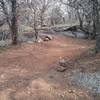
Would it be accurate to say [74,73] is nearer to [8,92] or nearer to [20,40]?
[8,92]

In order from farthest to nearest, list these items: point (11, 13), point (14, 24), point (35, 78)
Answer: point (14, 24), point (11, 13), point (35, 78)

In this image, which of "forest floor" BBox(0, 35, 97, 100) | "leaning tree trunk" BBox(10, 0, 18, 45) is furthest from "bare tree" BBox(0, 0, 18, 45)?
"forest floor" BBox(0, 35, 97, 100)

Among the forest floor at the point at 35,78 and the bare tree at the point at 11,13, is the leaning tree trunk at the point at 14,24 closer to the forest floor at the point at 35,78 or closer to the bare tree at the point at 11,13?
the bare tree at the point at 11,13

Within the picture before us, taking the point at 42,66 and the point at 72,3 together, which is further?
the point at 72,3

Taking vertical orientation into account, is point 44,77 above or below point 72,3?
below

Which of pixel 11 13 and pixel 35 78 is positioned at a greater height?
pixel 11 13

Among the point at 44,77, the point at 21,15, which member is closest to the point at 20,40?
the point at 21,15

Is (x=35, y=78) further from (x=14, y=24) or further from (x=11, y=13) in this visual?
(x=14, y=24)

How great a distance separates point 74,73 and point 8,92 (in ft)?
8.90

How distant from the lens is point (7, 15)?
16141 millimetres

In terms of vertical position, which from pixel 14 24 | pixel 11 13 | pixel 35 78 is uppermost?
pixel 11 13

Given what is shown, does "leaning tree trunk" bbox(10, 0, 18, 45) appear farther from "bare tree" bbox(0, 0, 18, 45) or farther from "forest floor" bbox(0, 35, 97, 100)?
"forest floor" bbox(0, 35, 97, 100)

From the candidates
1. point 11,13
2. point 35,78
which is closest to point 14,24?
point 11,13

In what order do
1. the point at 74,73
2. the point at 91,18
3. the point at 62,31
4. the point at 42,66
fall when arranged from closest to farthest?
the point at 74,73 < the point at 42,66 < the point at 91,18 < the point at 62,31
